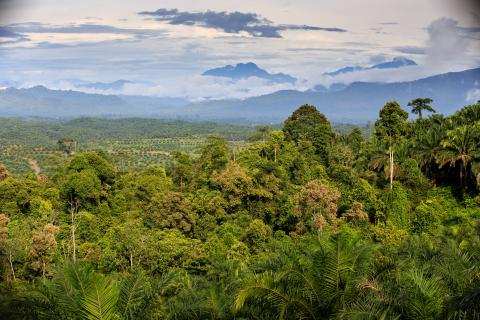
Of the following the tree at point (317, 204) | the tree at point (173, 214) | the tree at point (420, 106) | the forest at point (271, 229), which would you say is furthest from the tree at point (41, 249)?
the tree at point (420, 106)

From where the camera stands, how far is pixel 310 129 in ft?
119

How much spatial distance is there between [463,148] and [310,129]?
41.7 feet

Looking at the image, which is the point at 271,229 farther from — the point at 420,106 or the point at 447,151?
the point at 420,106

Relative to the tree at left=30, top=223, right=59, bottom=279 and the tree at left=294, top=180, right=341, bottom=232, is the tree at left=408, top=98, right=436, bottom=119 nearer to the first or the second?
the tree at left=294, top=180, right=341, bottom=232

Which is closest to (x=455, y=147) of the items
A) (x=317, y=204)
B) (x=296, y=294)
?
(x=317, y=204)

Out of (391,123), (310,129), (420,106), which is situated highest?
(420,106)

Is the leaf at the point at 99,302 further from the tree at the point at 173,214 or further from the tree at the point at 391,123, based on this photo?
the tree at the point at 391,123

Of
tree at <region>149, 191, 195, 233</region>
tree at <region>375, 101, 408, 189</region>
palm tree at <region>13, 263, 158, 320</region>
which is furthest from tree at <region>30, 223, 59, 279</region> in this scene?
tree at <region>375, 101, 408, 189</region>

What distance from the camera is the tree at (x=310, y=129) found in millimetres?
34500

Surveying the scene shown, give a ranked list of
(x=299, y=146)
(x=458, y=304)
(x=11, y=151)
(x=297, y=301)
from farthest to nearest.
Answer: (x=11, y=151) → (x=299, y=146) → (x=297, y=301) → (x=458, y=304)

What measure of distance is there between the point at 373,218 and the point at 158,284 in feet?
64.9

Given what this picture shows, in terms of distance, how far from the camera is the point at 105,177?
29.9 meters

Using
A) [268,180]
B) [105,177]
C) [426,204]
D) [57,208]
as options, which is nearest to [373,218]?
[426,204]

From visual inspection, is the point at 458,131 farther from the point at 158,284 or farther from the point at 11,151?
the point at 11,151
